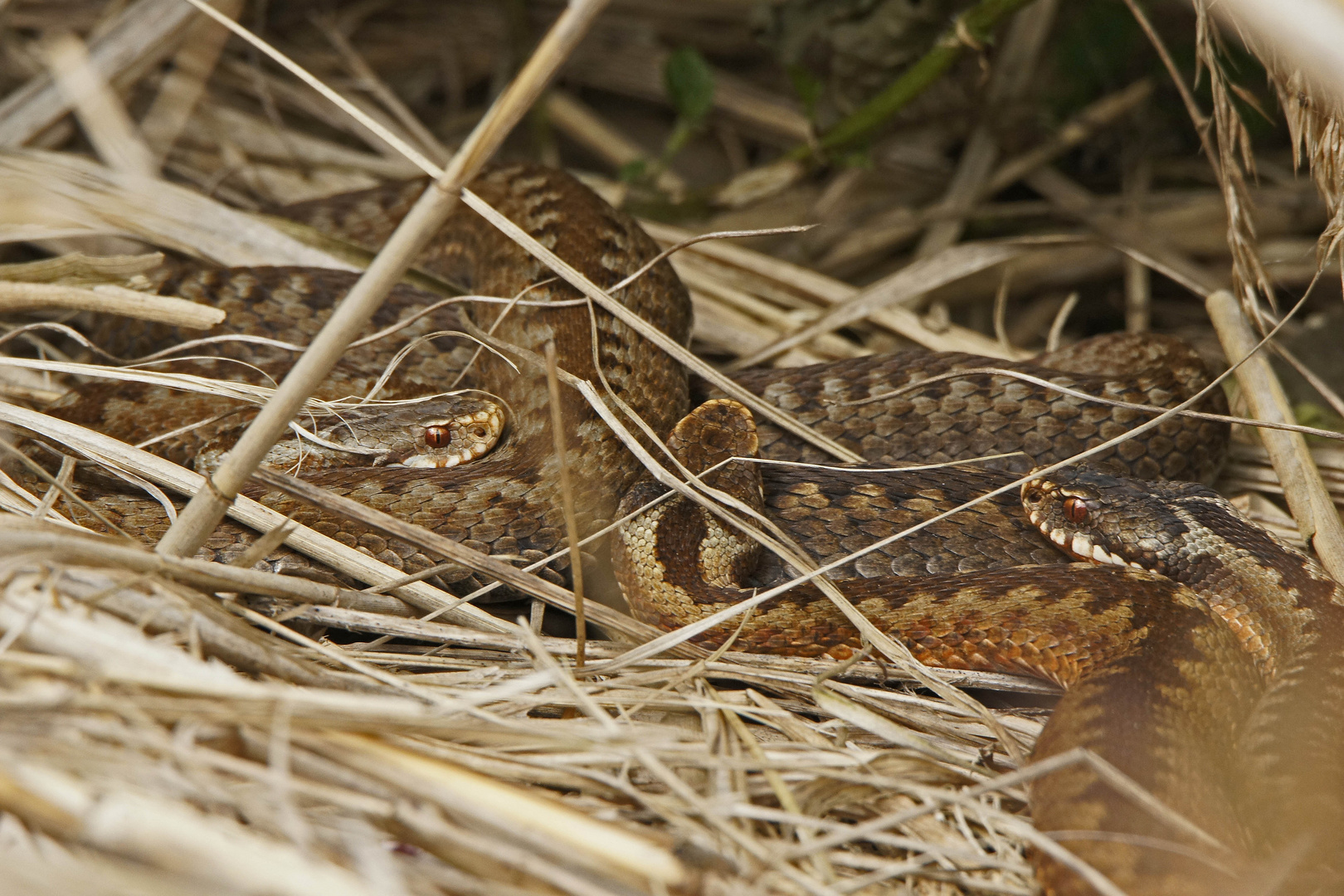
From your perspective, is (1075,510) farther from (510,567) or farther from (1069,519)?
(510,567)

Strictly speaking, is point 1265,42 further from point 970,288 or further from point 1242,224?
point 970,288

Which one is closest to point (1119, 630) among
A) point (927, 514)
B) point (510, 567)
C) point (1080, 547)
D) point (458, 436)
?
point (1080, 547)

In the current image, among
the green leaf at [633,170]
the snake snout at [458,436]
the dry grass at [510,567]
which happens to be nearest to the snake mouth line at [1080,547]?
the dry grass at [510,567]

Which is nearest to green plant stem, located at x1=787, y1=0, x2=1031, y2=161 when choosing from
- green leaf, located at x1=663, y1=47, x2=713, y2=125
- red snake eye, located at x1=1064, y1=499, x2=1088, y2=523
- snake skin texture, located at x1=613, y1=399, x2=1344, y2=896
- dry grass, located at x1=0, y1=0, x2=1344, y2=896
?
dry grass, located at x1=0, y1=0, x2=1344, y2=896

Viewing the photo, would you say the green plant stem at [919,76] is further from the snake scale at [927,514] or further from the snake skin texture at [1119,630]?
the snake skin texture at [1119,630]

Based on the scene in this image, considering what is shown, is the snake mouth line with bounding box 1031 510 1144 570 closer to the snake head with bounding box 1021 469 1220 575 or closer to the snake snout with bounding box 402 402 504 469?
the snake head with bounding box 1021 469 1220 575

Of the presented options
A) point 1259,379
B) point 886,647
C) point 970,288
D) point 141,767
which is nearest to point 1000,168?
point 970,288
